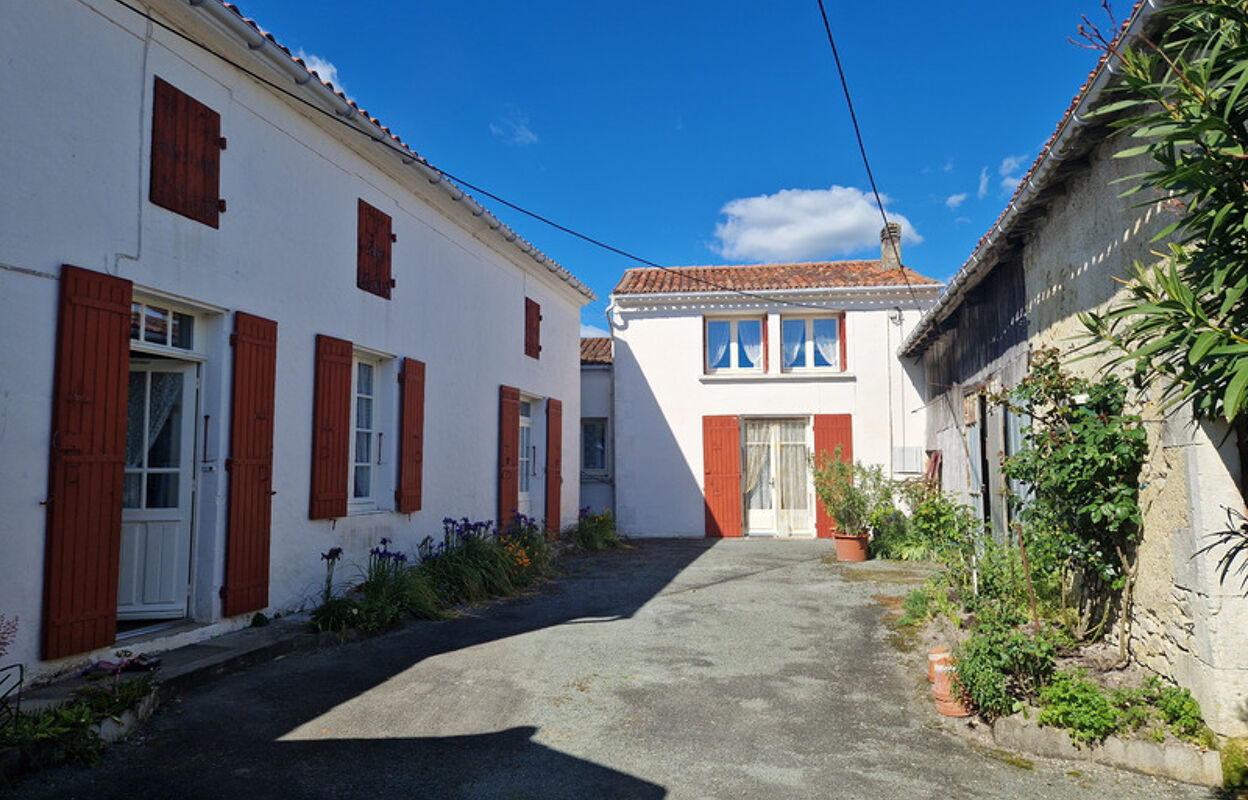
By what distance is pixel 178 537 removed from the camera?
5.57 meters

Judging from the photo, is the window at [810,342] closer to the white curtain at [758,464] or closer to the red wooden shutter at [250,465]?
the white curtain at [758,464]

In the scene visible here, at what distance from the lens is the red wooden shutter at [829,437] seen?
1353 cm

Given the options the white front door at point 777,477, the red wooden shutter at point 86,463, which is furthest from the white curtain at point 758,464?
the red wooden shutter at point 86,463

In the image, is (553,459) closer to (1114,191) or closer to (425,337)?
(425,337)

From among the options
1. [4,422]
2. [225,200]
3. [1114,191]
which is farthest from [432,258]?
[1114,191]

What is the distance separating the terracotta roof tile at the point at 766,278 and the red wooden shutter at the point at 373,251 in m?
6.90

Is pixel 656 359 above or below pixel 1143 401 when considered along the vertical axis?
above

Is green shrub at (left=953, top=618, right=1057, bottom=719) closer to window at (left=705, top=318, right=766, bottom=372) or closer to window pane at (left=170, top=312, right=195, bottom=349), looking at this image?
window pane at (left=170, top=312, right=195, bottom=349)

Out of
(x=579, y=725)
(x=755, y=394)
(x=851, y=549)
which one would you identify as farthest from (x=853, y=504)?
(x=579, y=725)

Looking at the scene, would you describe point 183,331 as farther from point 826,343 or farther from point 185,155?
point 826,343

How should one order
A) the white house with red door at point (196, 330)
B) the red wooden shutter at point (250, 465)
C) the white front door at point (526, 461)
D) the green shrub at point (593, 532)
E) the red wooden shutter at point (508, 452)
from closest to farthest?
the white house with red door at point (196, 330)
the red wooden shutter at point (250, 465)
the red wooden shutter at point (508, 452)
the white front door at point (526, 461)
the green shrub at point (593, 532)

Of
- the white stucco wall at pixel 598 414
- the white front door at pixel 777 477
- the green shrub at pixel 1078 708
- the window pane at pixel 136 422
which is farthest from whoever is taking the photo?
the white stucco wall at pixel 598 414

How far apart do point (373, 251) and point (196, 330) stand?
7.61 feet

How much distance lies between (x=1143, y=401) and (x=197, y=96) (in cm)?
640
